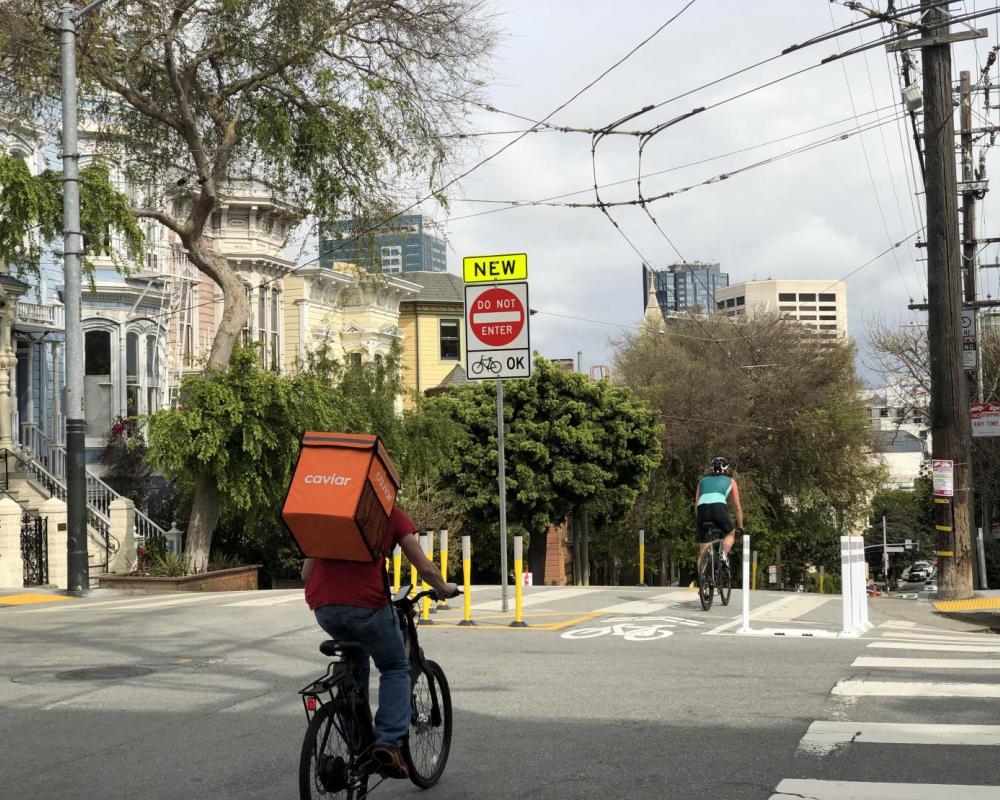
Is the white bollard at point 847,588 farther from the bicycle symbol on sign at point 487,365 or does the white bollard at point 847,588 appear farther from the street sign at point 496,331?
the bicycle symbol on sign at point 487,365

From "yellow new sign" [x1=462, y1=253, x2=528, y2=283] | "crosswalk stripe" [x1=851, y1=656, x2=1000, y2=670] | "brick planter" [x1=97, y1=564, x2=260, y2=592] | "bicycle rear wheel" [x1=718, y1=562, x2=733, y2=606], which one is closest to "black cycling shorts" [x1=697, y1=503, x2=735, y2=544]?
"bicycle rear wheel" [x1=718, y1=562, x2=733, y2=606]

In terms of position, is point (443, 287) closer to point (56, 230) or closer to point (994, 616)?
point (56, 230)

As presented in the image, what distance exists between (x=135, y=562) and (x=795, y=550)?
42655mm

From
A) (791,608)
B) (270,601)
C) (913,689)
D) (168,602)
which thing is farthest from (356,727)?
(168,602)

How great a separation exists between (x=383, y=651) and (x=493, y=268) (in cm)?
864

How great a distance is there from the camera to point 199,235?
2273cm

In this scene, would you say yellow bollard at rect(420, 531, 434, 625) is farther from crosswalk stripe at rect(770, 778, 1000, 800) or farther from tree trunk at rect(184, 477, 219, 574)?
tree trunk at rect(184, 477, 219, 574)

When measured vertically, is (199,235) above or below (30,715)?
above

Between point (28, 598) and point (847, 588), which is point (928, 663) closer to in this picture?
point (847, 588)

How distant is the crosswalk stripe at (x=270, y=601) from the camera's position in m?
16.3

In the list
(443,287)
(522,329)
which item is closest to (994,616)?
(522,329)

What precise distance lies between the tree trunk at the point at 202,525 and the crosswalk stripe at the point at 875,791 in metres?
17.8

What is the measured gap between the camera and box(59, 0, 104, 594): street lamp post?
19.1 metres

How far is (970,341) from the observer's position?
89.7ft
